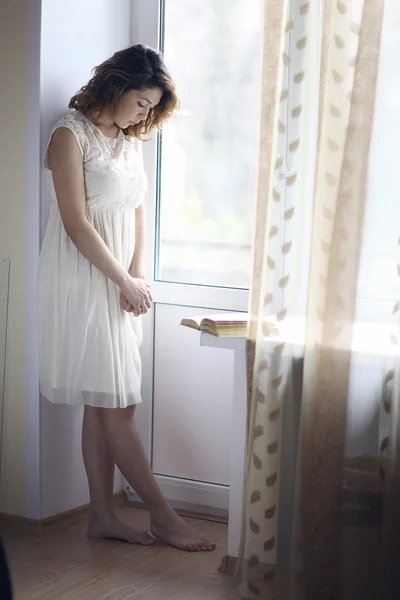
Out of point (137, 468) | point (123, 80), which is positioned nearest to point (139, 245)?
point (123, 80)

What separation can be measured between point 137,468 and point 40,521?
1.26 ft

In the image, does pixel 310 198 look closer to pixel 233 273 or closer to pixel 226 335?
pixel 226 335

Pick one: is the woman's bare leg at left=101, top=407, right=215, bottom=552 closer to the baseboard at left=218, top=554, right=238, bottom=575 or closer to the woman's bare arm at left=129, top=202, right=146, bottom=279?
the baseboard at left=218, top=554, right=238, bottom=575

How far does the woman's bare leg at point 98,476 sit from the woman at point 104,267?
0.03 feet

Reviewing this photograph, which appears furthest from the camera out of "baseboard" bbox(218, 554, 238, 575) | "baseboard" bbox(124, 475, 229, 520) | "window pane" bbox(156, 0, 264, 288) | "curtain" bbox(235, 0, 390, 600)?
"baseboard" bbox(124, 475, 229, 520)

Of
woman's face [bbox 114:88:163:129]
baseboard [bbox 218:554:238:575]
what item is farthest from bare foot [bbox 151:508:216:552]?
woman's face [bbox 114:88:163:129]

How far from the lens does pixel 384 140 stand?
2354 mm

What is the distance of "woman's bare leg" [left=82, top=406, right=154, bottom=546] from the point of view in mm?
3062

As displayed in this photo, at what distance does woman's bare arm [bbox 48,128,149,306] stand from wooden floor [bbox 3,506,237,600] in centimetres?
87

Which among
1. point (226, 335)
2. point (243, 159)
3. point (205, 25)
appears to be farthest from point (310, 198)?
point (205, 25)

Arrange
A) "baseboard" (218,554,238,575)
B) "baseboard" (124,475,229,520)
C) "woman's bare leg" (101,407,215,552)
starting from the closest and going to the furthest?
"baseboard" (218,554,238,575) → "woman's bare leg" (101,407,215,552) → "baseboard" (124,475,229,520)

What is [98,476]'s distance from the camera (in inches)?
121

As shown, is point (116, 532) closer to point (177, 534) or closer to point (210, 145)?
point (177, 534)

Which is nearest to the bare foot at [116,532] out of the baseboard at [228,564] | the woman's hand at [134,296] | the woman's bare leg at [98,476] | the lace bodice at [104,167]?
the woman's bare leg at [98,476]
